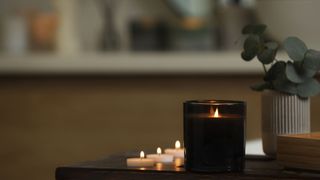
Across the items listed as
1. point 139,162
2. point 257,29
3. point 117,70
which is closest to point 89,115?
point 117,70

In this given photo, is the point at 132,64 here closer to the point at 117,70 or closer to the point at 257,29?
the point at 117,70

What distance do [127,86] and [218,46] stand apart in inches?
13.0

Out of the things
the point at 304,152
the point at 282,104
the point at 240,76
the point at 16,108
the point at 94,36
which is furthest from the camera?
the point at 94,36

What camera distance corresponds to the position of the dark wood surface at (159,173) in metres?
0.71

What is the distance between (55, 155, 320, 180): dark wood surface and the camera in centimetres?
71

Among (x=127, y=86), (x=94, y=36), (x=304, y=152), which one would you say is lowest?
Result: (x=304, y=152)

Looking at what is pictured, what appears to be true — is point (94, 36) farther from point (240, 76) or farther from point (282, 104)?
point (282, 104)

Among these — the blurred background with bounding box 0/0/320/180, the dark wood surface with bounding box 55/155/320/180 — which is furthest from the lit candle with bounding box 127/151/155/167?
the blurred background with bounding box 0/0/320/180

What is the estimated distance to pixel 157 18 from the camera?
8.04 feet

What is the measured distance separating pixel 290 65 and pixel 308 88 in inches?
1.5

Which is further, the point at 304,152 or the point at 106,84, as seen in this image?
the point at 106,84

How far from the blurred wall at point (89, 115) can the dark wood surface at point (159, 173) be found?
4.60 ft

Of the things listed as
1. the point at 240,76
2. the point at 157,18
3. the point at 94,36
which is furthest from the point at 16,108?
the point at 240,76

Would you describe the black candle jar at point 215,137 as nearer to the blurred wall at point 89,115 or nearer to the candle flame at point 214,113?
the candle flame at point 214,113
